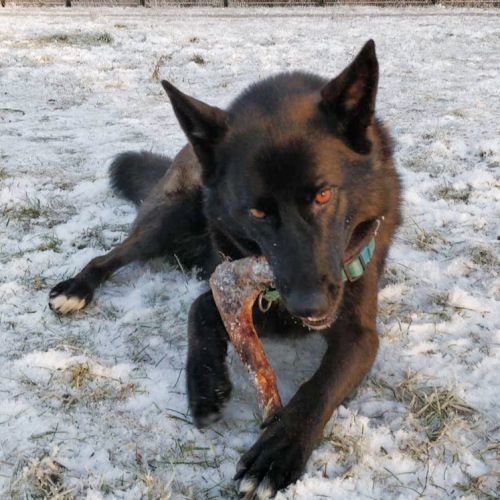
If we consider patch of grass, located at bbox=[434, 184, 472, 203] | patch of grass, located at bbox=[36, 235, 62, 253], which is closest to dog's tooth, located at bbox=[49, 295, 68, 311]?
patch of grass, located at bbox=[36, 235, 62, 253]

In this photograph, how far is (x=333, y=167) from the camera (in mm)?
2174

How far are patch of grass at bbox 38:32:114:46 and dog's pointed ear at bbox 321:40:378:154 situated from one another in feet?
28.3

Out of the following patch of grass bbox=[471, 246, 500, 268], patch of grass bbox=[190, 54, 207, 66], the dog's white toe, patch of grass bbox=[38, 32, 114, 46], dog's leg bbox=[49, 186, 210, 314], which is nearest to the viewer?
the dog's white toe

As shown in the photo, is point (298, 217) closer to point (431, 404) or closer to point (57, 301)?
point (431, 404)

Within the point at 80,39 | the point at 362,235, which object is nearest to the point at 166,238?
the point at 362,235

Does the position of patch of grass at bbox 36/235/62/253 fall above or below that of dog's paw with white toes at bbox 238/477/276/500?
below

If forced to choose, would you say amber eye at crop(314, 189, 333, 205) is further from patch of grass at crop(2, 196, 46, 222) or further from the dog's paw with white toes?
patch of grass at crop(2, 196, 46, 222)

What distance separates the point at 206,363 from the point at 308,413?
523 millimetres

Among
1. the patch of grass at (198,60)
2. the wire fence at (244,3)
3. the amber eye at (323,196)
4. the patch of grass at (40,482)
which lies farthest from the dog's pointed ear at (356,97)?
the wire fence at (244,3)

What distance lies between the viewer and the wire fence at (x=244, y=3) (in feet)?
48.4

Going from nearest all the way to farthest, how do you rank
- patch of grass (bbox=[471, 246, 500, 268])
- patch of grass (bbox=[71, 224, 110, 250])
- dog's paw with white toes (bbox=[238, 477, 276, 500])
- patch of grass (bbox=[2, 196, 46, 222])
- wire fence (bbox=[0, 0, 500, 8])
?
dog's paw with white toes (bbox=[238, 477, 276, 500]) → patch of grass (bbox=[471, 246, 500, 268]) → patch of grass (bbox=[71, 224, 110, 250]) → patch of grass (bbox=[2, 196, 46, 222]) → wire fence (bbox=[0, 0, 500, 8])

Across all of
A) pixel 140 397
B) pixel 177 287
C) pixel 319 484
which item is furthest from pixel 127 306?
pixel 319 484

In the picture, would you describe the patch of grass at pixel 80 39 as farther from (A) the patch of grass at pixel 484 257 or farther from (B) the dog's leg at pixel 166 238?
(A) the patch of grass at pixel 484 257

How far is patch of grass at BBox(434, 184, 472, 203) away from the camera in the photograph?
3908mm
